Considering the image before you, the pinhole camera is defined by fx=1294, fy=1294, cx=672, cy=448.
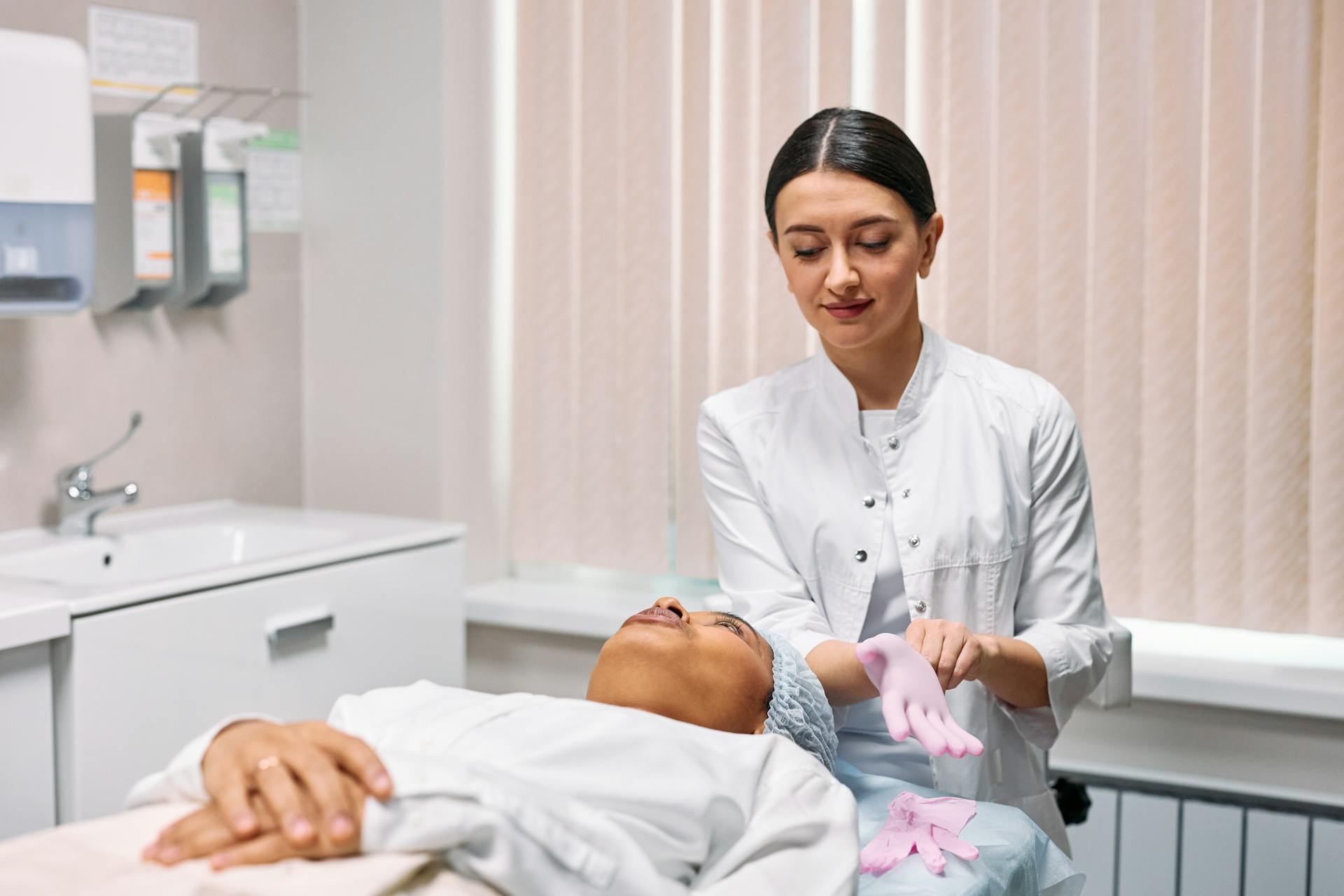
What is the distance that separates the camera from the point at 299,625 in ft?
6.86

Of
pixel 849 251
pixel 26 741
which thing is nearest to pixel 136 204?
pixel 26 741

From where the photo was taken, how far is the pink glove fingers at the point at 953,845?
1.21 m

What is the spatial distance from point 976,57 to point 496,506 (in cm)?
135

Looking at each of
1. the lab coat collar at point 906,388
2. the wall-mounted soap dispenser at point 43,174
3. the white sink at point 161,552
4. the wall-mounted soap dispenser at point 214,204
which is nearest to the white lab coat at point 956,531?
the lab coat collar at point 906,388

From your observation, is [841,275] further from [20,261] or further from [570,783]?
[20,261]

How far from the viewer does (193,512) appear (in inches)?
101

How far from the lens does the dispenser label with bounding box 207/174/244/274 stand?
2432 millimetres

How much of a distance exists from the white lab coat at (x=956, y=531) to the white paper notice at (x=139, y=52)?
153cm

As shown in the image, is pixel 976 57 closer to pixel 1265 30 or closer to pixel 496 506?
pixel 1265 30

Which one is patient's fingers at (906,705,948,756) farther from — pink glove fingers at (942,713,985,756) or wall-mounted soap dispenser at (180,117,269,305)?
wall-mounted soap dispenser at (180,117,269,305)

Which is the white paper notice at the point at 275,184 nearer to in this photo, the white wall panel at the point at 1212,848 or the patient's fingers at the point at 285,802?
the patient's fingers at the point at 285,802

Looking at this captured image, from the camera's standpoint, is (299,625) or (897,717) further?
(299,625)

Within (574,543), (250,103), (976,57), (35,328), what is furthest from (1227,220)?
(35,328)

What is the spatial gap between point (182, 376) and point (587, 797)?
1.81 metres
